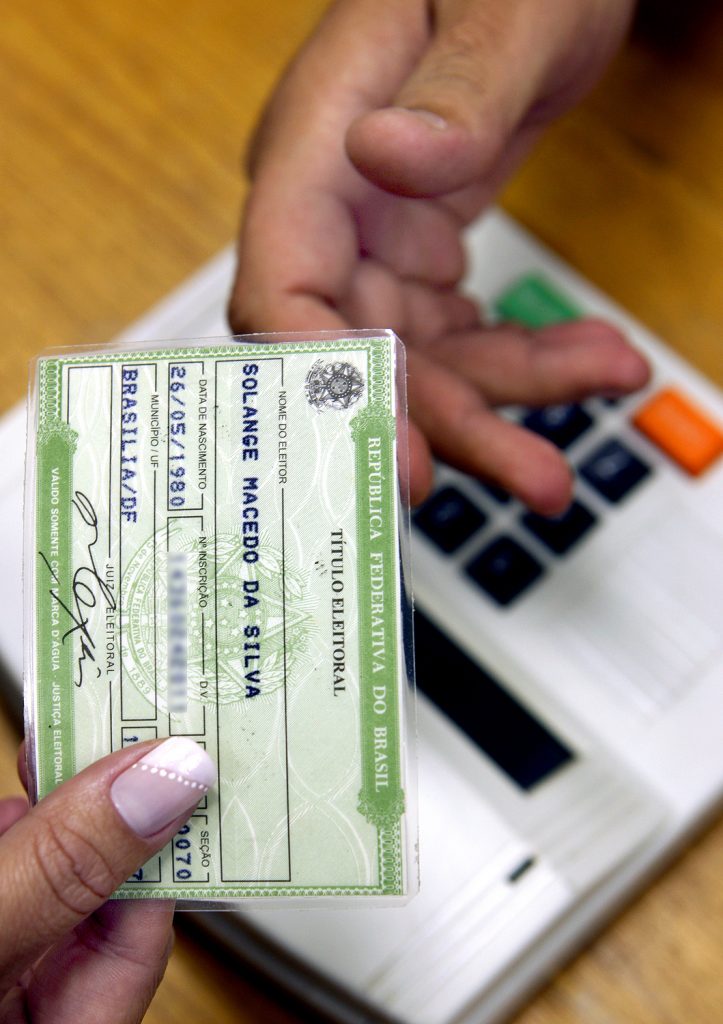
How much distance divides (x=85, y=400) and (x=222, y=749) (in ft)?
0.38

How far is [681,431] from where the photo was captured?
436 mm

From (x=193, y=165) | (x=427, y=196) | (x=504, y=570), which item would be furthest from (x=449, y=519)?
(x=193, y=165)

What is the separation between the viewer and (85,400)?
296 mm

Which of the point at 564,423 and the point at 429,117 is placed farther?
the point at 564,423

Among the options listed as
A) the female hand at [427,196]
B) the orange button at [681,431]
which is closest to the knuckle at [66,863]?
the female hand at [427,196]

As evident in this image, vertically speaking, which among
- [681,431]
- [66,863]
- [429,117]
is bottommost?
[66,863]

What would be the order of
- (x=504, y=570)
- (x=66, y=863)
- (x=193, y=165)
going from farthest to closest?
(x=193, y=165), (x=504, y=570), (x=66, y=863)

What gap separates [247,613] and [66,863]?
84 mm

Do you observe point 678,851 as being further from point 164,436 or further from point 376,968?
point 164,436

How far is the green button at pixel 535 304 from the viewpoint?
47 centimetres

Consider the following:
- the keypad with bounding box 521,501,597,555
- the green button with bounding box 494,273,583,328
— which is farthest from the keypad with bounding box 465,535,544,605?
the green button with bounding box 494,273,583,328

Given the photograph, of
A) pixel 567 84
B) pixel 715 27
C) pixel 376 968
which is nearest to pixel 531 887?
pixel 376 968

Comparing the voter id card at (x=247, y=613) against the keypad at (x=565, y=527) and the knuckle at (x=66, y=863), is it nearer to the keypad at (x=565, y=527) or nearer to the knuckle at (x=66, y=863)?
the knuckle at (x=66, y=863)

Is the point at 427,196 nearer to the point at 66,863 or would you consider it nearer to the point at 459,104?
the point at 459,104
